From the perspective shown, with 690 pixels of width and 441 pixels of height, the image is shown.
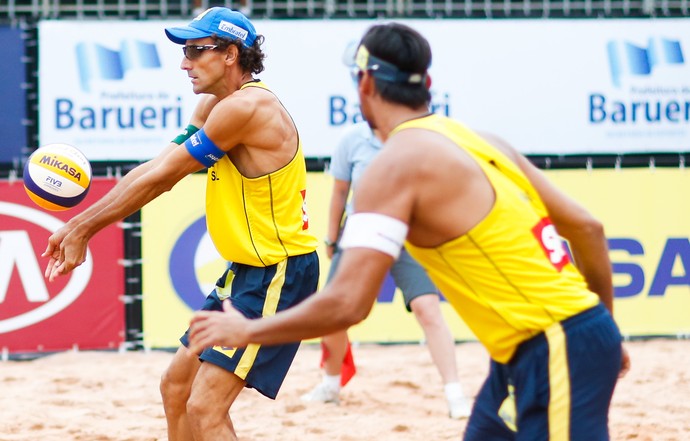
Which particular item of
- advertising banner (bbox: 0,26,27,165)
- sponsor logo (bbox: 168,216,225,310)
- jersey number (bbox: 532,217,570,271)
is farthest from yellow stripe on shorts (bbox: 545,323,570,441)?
advertising banner (bbox: 0,26,27,165)

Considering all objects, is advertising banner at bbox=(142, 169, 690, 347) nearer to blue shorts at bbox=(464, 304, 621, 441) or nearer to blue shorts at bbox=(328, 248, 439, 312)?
blue shorts at bbox=(328, 248, 439, 312)

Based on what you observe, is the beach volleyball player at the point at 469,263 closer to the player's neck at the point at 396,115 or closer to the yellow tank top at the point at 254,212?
the player's neck at the point at 396,115

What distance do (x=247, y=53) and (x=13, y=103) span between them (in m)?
4.50

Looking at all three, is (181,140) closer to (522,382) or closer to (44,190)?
(44,190)

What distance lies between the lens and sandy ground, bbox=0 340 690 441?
548 centimetres

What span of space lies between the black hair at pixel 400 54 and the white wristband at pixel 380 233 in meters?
0.37

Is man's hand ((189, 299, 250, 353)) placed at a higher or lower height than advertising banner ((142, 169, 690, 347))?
higher

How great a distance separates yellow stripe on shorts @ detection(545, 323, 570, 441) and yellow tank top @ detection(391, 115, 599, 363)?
0.13 ft

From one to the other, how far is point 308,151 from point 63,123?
6.17 ft

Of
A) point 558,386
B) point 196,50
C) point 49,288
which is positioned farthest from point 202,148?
point 49,288

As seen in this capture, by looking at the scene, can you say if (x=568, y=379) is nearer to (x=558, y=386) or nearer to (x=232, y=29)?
(x=558, y=386)

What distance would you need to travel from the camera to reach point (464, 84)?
8367 millimetres

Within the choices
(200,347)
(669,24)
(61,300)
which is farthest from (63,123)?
(200,347)

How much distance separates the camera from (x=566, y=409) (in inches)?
104
